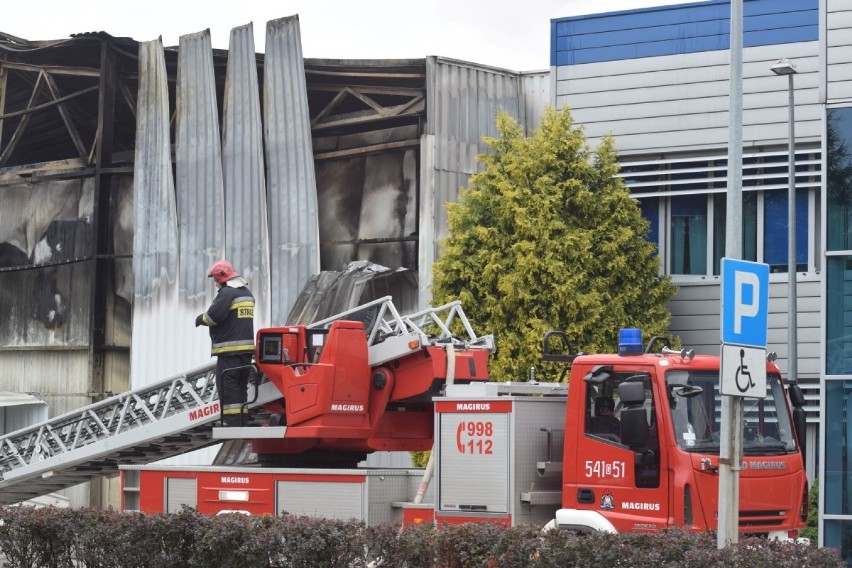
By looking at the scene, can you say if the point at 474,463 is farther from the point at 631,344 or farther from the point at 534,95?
the point at 534,95

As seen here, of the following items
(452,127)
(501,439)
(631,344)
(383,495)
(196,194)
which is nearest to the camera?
(631,344)

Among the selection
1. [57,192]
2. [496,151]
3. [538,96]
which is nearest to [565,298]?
[496,151]

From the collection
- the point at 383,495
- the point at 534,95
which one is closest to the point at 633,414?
the point at 383,495

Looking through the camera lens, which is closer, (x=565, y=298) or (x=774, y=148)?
(x=565, y=298)

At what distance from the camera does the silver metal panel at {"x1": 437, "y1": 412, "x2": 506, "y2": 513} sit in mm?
12062

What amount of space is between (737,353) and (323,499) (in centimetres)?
521

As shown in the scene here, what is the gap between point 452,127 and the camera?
2673 centimetres

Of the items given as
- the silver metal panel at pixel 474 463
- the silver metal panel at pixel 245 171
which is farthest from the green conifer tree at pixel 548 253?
the silver metal panel at pixel 474 463

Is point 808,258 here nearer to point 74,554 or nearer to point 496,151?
point 496,151

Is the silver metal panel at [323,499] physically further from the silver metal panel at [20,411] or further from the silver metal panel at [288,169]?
the silver metal panel at [20,411]

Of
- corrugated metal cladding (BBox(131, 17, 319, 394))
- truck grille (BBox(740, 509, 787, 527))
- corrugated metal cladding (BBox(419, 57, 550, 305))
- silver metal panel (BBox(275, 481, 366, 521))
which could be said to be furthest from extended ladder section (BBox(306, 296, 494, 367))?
corrugated metal cladding (BBox(131, 17, 319, 394))

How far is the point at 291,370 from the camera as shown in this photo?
1423 centimetres

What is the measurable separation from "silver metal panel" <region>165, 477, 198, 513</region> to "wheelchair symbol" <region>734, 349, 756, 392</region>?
698 centimetres

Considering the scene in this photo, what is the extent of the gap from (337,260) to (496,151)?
522 centimetres
